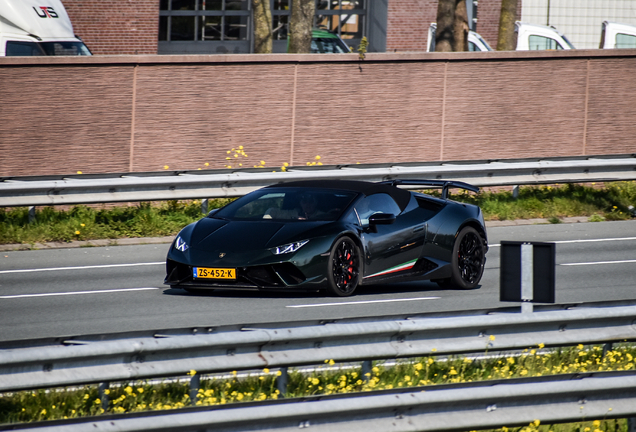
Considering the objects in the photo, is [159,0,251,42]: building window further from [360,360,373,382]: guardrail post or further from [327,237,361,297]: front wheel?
[360,360,373,382]: guardrail post

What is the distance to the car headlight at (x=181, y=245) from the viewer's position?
34.1 ft

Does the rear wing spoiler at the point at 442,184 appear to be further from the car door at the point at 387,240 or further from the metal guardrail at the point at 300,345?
the metal guardrail at the point at 300,345

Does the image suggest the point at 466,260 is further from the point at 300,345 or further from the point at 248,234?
the point at 300,345

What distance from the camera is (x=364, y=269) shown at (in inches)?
420

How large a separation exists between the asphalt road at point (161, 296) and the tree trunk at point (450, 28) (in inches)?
393

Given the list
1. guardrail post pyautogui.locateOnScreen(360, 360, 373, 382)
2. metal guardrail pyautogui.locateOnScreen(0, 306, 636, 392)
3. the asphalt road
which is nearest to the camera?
metal guardrail pyautogui.locateOnScreen(0, 306, 636, 392)

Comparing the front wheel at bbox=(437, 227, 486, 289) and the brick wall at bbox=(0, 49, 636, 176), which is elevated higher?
the brick wall at bbox=(0, 49, 636, 176)

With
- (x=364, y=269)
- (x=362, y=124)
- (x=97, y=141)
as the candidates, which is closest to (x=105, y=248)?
(x=97, y=141)

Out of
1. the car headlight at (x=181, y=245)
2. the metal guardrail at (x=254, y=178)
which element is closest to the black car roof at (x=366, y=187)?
the car headlight at (x=181, y=245)

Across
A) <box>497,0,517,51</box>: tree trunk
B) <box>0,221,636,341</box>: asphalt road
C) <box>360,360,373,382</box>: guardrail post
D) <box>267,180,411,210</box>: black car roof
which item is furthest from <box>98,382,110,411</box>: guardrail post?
<box>497,0,517,51</box>: tree trunk

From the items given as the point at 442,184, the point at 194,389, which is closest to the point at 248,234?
the point at 442,184

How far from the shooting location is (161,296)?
10.9m

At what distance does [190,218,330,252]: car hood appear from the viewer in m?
10.1

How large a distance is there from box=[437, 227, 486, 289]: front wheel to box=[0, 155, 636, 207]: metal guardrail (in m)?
4.93
